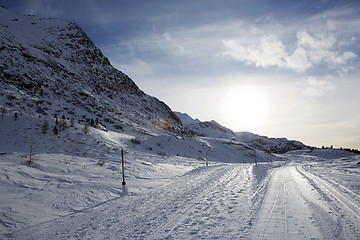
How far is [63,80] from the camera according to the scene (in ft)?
149

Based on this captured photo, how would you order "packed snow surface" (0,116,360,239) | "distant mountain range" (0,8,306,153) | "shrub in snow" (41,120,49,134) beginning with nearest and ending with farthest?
"packed snow surface" (0,116,360,239) < "shrub in snow" (41,120,49,134) < "distant mountain range" (0,8,306,153)

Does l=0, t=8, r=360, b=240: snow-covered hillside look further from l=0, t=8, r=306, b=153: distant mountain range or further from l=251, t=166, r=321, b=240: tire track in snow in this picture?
l=0, t=8, r=306, b=153: distant mountain range

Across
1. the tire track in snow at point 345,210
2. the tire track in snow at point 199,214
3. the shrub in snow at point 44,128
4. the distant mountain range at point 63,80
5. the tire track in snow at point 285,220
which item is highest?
the distant mountain range at point 63,80

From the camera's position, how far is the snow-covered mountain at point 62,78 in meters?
32.1

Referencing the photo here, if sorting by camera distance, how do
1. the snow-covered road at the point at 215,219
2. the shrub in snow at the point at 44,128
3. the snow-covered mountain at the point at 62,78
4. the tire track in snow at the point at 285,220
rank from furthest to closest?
the snow-covered mountain at the point at 62,78 < the shrub in snow at the point at 44,128 < the snow-covered road at the point at 215,219 < the tire track in snow at the point at 285,220

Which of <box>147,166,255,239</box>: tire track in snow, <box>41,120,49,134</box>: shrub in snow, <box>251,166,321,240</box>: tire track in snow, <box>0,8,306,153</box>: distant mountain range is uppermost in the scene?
<box>0,8,306,153</box>: distant mountain range

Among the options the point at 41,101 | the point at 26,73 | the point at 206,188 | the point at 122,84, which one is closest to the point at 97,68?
the point at 122,84

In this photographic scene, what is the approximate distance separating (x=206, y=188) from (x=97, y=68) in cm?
6888

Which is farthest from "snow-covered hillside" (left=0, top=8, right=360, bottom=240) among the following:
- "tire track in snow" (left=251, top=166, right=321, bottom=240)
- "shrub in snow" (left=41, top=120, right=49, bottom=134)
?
"shrub in snow" (left=41, top=120, right=49, bottom=134)

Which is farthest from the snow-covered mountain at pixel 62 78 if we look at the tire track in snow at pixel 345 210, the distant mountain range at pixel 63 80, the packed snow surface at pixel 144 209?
the tire track in snow at pixel 345 210

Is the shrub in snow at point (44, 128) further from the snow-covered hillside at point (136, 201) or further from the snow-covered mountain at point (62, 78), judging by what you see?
the snow-covered mountain at point (62, 78)

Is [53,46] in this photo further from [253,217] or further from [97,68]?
[253,217]

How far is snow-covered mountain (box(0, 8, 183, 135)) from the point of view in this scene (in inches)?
1263

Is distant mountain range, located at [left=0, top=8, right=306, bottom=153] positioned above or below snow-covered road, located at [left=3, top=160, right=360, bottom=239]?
above
